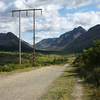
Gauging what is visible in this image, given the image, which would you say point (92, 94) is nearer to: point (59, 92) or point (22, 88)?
point (59, 92)

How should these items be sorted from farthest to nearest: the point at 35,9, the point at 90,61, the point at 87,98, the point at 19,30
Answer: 1. the point at 35,9
2. the point at 19,30
3. the point at 90,61
4. the point at 87,98

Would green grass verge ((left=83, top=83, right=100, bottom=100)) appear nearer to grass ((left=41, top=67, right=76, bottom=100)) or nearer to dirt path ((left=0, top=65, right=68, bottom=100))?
grass ((left=41, top=67, right=76, bottom=100))

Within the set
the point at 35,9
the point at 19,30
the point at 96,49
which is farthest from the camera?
the point at 35,9

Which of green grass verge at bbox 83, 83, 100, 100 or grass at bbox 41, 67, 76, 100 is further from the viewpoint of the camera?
grass at bbox 41, 67, 76, 100

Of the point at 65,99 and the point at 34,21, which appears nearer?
the point at 65,99

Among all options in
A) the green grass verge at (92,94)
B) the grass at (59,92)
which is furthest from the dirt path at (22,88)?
the green grass verge at (92,94)

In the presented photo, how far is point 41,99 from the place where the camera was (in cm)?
1152

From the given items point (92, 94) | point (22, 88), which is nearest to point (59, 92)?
point (92, 94)

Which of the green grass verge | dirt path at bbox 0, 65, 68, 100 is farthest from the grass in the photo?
the green grass verge

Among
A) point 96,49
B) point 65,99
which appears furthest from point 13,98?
point 96,49

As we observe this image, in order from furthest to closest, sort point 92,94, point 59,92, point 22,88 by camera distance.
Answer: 1. point 22,88
2. point 59,92
3. point 92,94

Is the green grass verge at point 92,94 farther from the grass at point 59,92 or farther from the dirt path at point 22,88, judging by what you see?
the dirt path at point 22,88

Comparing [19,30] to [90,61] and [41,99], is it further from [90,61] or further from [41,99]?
[41,99]

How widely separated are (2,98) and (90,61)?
2574 centimetres
